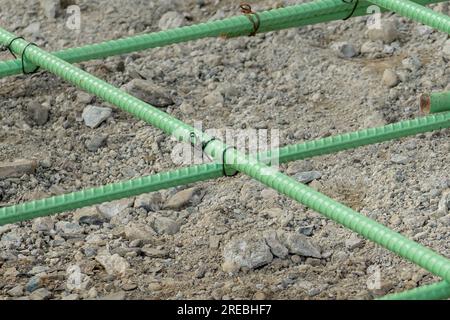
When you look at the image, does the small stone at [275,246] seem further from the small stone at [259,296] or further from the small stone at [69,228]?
the small stone at [69,228]

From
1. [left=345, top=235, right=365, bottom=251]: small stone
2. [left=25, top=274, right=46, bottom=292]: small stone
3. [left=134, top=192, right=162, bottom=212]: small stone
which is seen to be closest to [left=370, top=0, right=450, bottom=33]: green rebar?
[left=345, top=235, right=365, bottom=251]: small stone

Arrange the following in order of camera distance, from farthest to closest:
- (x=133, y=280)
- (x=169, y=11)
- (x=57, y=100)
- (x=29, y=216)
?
(x=169, y=11), (x=57, y=100), (x=133, y=280), (x=29, y=216)

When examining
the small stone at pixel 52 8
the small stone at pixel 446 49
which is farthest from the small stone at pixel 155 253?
the small stone at pixel 52 8

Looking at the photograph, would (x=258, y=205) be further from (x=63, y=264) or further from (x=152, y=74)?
(x=152, y=74)

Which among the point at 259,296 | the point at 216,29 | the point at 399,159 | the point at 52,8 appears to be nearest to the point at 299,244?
the point at 259,296

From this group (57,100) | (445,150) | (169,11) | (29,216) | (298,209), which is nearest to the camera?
(29,216)

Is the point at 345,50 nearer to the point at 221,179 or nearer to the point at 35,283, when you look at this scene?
the point at 221,179
